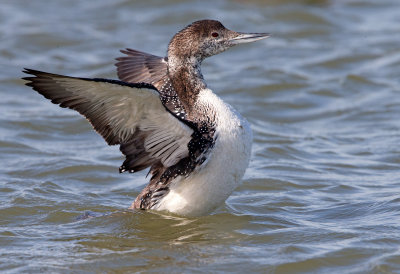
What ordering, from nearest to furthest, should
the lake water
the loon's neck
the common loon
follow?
the common loon
the lake water
the loon's neck

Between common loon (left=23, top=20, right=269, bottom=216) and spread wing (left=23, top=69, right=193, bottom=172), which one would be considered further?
common loon (left=23, top=20, right=269, bottom=216)

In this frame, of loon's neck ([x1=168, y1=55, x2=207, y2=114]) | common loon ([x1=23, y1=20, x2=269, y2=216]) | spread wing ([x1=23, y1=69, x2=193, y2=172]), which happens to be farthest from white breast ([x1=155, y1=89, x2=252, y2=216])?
spread wing ([x1=23, y1=69, x2=193, y2=172])

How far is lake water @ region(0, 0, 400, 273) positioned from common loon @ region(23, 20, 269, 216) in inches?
17.6

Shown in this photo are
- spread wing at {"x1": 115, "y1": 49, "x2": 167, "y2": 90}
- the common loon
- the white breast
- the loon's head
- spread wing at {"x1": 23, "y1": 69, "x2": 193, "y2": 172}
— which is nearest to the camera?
spread wing at {"x1": 23, "y1": 69, "x2": 193, "y2": 172}

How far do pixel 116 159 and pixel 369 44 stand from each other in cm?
648

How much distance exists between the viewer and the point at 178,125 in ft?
22.2

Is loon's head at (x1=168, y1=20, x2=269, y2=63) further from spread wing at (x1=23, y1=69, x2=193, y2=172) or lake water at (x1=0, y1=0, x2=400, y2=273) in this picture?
lake water at (x1=0, y1=0, x2=400, y2=273)

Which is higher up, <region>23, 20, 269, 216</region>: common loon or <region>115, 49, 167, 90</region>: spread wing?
<region>115, 49, 167, 90</region>: spread wing

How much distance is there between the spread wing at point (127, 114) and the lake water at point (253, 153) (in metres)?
0.78

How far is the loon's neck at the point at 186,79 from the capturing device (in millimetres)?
7414

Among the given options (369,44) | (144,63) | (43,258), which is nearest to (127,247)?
(43,258)

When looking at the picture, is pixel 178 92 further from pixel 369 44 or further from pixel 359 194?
pixel 369 44

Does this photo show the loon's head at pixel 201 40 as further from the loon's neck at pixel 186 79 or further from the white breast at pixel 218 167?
the white breast at pixel 218 167

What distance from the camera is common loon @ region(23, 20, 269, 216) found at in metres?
6.46
